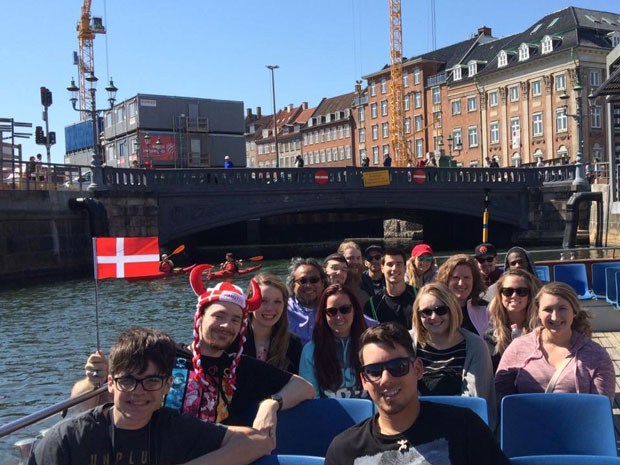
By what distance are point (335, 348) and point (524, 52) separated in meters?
60.5

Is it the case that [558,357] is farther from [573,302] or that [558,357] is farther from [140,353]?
[140,353]

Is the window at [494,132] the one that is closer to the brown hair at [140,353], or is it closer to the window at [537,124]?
the window at [537,124]

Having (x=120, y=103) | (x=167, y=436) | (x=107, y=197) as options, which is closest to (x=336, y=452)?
(x=167, y=436)

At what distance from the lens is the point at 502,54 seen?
62.8 meters

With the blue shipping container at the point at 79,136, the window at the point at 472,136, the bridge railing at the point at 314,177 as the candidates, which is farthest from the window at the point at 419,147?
the bridge railing at the point at 314,177

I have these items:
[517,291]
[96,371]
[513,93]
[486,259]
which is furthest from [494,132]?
[96,371]

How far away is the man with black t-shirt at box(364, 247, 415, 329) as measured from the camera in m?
5.60

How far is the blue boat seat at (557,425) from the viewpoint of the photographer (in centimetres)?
349

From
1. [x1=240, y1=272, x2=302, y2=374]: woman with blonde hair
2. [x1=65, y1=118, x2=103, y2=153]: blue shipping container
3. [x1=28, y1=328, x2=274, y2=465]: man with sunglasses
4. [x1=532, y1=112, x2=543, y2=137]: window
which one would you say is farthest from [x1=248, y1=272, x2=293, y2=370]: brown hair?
[x1=532, y1=112, x2=543, y2=137]: window

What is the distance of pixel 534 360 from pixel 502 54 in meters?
62.3

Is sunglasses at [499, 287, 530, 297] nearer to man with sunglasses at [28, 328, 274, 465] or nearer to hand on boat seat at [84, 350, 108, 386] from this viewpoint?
hand on boat seat at [84, 350, 108, 386]

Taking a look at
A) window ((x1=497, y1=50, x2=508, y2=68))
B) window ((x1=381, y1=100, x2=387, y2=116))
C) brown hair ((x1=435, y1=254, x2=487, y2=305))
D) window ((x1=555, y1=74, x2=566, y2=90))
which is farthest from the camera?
window ((x1=381, y1=100, x2=387, y2=116))

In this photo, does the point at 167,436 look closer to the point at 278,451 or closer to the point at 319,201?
the point at 278,451

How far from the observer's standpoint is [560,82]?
57062 mm
